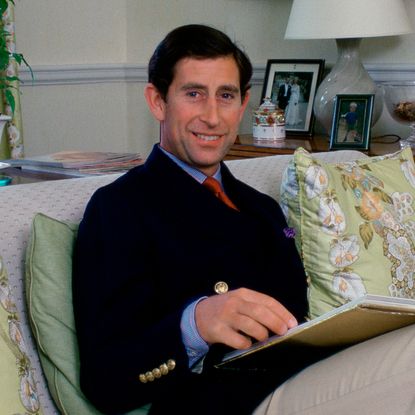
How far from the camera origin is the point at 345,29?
2896 mm

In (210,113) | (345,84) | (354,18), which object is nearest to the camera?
(210,113)

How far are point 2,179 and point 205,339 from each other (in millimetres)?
716

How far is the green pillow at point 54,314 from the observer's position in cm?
132

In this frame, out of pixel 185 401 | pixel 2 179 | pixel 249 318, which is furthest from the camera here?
pixel 2 179

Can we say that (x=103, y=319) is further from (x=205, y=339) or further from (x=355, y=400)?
(x=355, y=400)

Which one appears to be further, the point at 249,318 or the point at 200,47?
the point at 200,47

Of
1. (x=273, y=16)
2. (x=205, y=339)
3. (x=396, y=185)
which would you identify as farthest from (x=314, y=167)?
(x=273, y=16)

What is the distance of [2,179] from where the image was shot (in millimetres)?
1799

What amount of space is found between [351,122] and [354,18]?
34 cm


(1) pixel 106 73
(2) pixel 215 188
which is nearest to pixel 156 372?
(2) pixel 215 188

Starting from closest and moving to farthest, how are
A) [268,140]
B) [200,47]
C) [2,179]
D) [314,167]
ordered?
[200,47] < [314,167] < [2,179] < [268,140]

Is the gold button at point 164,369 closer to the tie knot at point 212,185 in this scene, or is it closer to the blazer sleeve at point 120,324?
the blazer sleeve at point 120,324

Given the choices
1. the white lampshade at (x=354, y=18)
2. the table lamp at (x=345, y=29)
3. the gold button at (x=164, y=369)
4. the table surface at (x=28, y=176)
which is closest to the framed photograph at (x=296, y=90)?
the table lamp at (x=345, y=29)

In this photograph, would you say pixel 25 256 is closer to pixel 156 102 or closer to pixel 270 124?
pixel 156 102
